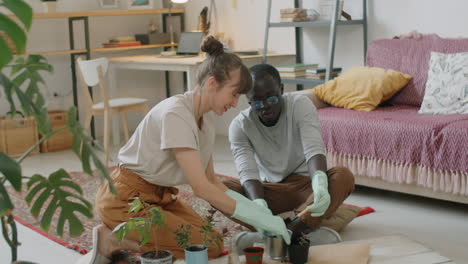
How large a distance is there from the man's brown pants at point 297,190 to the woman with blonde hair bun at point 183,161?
0.40 m

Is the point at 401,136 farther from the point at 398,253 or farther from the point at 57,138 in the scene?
the point at 57,138

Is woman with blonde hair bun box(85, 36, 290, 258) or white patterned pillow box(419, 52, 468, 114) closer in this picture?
woman with blonde hair bun box(85, 36, 290, 258)

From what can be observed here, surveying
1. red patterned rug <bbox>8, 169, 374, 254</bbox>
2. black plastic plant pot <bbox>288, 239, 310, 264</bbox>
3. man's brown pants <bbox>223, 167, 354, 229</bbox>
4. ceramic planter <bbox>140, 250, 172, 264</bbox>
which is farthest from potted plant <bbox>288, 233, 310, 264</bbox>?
man's brown pants <bbox>223, 167, 354, 229</bbox>

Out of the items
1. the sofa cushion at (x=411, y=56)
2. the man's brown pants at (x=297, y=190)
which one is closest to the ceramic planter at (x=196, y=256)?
the man's brown pants at (x=297, y=190)

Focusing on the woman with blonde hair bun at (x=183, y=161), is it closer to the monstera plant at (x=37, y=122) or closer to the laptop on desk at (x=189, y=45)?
the monstera plant at (x=37, y=122)

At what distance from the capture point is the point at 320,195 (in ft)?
7.97

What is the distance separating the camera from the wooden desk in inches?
187

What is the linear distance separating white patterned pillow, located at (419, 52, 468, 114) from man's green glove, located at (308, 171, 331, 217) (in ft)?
4.14

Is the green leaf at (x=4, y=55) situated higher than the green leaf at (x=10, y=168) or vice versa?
the green leaf at (x=4, y=55)

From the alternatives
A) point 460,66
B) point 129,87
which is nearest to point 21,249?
point 460,66

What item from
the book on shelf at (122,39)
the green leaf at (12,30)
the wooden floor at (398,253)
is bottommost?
the wooden floor at (398,253)

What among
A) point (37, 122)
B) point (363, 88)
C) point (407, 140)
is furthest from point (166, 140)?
point (363, 88)

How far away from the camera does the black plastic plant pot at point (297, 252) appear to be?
187 centimetres

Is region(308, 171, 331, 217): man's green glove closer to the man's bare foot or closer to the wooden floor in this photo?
the wooden floor
